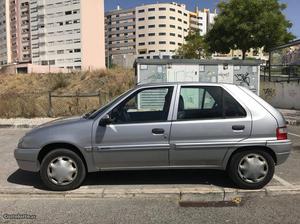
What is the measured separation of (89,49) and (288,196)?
111 m

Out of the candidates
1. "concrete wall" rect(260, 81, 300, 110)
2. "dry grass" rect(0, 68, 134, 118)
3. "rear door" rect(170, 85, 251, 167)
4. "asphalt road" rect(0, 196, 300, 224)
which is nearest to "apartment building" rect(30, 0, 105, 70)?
"dry grass" rect(0, 68, 134, 118)

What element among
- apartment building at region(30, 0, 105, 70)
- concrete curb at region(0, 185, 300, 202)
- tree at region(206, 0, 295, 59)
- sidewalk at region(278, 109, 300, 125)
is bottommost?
concrete curb at region(0, 185, 300, 202)

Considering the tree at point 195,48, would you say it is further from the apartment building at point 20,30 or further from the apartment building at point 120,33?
the apartment building at point 20,30

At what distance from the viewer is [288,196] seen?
17.9 ft

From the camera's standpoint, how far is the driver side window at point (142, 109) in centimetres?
564

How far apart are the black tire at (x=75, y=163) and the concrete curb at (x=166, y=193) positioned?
0.10 metres

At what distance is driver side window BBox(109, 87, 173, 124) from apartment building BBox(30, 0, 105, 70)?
343 ft

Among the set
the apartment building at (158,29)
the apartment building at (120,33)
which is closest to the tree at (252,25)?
the apartment building at (158,29)

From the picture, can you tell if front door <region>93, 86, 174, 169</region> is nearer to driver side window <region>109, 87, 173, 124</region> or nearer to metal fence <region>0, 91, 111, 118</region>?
driver side window <region>109, 87, 173, 124</region>

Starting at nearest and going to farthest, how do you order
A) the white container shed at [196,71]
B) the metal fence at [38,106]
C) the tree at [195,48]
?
the white container shed at [196,71], the metal fence at [38,106], the tree at [195,48]

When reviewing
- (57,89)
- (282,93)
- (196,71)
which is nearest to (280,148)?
(196,71)

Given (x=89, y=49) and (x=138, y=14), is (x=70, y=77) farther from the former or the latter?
(x=138, y=14)

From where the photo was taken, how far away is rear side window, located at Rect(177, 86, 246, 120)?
18.5ft

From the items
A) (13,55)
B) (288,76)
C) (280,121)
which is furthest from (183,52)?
(13,55)
